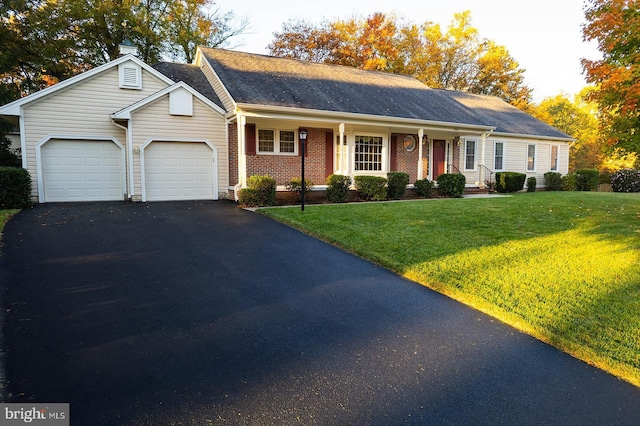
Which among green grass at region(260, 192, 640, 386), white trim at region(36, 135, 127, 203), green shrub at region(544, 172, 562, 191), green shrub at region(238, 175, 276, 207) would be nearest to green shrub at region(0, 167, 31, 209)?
white trim at region(36, 135, 127, 203)

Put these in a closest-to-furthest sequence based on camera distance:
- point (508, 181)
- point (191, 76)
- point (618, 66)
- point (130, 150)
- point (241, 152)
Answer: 1. point (618, 66)
2. point (130, 150)
3. point (241, 152)
4. point (191, 76)
5. point (508, 181)

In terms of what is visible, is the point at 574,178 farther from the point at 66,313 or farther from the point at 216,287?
the point at 66,313

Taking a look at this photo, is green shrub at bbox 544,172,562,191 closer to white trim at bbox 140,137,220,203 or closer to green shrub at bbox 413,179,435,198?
green shrub at bbox 413,179,435,198

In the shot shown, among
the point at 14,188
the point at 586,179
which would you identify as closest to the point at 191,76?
the point at 14,188

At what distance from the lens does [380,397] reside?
2.61m

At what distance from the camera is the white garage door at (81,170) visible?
40.1 ft

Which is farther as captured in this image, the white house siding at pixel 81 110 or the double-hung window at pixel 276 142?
the double-hung window at pixel 276 142

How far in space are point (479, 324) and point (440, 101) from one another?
55.6ft

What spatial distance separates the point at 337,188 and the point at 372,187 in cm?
145

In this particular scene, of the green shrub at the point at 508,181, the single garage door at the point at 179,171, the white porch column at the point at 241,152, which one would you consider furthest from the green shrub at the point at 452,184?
the single garage door at the point at 179,171

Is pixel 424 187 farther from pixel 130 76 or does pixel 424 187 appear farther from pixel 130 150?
pixel 130 76

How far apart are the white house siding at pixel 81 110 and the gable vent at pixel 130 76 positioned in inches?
6.1

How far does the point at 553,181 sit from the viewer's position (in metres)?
21.2

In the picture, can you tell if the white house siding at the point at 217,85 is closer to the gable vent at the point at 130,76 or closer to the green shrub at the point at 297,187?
the gable vent at the point at 130,76
